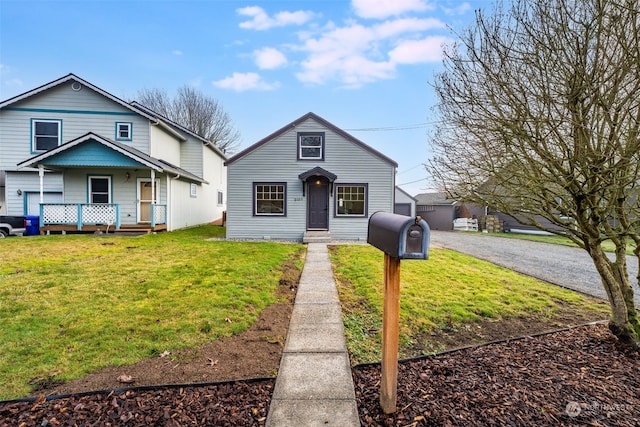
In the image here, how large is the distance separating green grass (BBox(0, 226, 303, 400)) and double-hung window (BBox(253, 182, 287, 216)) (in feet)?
14.9

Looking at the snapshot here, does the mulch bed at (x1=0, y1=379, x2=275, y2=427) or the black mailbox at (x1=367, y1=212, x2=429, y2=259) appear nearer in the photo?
the black mailbox at (x1=367, y1=212, x2=429, y2=259)

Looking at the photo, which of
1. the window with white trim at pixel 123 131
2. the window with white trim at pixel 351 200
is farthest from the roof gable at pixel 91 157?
the window with white trim at pixel 351 200

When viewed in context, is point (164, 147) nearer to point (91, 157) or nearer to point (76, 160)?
point (91, 157)

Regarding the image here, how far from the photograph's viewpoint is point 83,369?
278cm

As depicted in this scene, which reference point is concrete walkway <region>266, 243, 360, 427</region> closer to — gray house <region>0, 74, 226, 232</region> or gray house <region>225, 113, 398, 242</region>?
gray house <region>225, 113, 398, 242</region>

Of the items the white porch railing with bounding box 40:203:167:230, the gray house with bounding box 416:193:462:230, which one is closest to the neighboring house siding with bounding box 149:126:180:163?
the white porch railing with bounding box 40:203:167:230

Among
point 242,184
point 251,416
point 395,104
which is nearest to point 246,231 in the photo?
point 242,184

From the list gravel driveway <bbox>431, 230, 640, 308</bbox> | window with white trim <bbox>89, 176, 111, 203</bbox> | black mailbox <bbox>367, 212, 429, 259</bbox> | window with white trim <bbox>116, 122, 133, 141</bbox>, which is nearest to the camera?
black mailbox <bbox>367, 212, 429, 259</bbox>

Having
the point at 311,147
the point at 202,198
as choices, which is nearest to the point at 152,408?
the point at 311,147

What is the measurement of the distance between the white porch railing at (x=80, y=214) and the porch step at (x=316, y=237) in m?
7.02

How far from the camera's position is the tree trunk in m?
3.26

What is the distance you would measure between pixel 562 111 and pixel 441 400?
317 centimetres

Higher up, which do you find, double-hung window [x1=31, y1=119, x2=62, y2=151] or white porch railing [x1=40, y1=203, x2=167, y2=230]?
double-hung window [x1=31, y1=119, x2=62, y2=151]

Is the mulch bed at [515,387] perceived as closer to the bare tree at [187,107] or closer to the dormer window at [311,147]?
the dormer window at [311,147]
